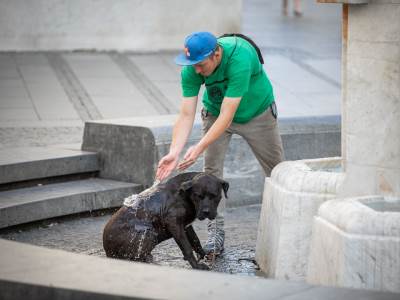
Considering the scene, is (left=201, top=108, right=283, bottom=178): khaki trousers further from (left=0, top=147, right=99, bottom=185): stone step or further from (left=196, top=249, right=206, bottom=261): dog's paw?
(left=0, top=147, right=99, bottom=185): stone step

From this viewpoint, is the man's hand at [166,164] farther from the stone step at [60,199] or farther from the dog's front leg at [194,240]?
the stone step at [60,199]

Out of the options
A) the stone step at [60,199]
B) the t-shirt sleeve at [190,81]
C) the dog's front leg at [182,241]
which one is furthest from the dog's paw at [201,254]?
the stone step at [60,199]

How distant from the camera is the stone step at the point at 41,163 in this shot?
8602mm

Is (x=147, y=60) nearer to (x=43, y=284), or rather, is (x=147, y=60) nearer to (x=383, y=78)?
(x=383, y=78)

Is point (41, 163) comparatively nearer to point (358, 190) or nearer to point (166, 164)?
point (166, 164)

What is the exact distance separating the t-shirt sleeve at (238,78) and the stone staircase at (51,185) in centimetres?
225

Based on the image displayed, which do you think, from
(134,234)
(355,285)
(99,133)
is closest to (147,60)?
(99,133)

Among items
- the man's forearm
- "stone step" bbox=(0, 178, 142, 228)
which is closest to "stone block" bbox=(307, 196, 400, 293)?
the man's forearm

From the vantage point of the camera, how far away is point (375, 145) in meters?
6.26

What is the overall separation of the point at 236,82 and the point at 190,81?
423 mm

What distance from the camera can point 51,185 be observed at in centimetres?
896

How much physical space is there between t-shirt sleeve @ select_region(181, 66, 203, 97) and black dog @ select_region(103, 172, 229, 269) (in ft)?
2.07

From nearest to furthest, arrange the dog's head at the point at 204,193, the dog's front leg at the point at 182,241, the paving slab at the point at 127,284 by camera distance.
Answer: the paving slab at the point at 127,284 < the dog's head at the point at 204,193 < the dog's front leg at the point at 182,241

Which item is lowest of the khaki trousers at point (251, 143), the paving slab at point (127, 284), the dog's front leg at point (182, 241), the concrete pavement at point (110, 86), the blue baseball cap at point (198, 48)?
the concrete pavement at point (110, 86)
